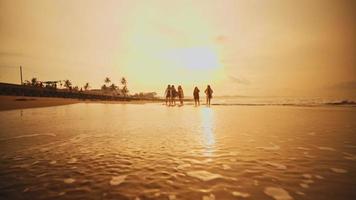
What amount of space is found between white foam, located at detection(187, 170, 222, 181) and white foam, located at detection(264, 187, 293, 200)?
0.70 m

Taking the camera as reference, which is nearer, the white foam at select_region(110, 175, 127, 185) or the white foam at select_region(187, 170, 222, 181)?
the white foam at select_region(110, 175, 127, 185)

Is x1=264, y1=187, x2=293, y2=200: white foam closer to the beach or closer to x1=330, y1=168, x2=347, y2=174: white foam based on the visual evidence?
the beach

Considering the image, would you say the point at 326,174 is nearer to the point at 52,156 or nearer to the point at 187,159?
the point at 187,159

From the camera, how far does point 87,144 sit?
519cm

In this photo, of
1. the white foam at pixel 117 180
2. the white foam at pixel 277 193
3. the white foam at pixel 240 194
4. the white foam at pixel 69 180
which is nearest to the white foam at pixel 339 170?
the white foam at pixel 277 193

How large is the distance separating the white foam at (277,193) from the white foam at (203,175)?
70 cm

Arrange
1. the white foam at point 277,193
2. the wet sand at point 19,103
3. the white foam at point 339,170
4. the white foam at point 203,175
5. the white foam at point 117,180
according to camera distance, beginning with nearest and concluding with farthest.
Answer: the white foam at point 277,193
the white foam at point 117,180
the white foam at point 203,175
the white foam at point 339,170
the wet sand at point 19,103

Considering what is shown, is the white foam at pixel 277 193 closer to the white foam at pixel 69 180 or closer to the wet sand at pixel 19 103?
the white foam at pixel 69 180

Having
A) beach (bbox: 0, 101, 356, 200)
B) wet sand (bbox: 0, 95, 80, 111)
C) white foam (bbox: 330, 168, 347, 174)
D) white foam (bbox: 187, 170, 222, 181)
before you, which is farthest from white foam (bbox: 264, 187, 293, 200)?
wet sand (bbox: 0, 95, 80, 111)

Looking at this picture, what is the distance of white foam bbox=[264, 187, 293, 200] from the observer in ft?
7.75

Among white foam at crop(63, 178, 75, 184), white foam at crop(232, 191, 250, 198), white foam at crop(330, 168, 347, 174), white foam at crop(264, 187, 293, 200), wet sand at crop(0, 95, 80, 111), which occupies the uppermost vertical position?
wet sand at crop(0, 95, 80, 111)

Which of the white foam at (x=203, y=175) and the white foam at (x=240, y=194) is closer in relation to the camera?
the white foam at (x=240, y=194)

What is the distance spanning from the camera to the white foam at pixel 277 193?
7.75 feet

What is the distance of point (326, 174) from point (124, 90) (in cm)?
16459
